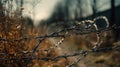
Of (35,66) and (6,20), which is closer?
(6,20)

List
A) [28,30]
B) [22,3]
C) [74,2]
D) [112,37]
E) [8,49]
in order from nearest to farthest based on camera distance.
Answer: [8,49] < [22,3] < [28,30] < [112,37] < [74,2]

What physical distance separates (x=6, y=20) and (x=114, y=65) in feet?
19.1

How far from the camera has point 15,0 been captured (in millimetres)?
8031

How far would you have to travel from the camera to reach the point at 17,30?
7.83 m

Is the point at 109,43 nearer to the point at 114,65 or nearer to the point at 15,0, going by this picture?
the point at 114,65

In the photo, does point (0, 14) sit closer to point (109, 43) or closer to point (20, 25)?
point (20, 25)

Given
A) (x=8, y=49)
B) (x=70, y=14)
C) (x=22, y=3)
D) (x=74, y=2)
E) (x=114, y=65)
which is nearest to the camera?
(x=8, y=49)

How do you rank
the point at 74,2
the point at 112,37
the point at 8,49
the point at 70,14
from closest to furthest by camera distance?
the point at 8,49 < the point at 112,37 < the point at 74,2 < the point at 70,14

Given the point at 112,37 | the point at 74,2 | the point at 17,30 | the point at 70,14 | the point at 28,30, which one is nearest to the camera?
the point at 17,30

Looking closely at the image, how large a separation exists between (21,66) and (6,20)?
895mm

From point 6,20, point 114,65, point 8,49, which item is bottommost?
point 114,65

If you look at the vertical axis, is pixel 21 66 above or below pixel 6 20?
below

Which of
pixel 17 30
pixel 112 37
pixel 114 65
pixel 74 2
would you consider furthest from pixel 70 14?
pixel 17 30

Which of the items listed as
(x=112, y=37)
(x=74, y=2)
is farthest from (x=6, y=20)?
(x=74, y=2)
